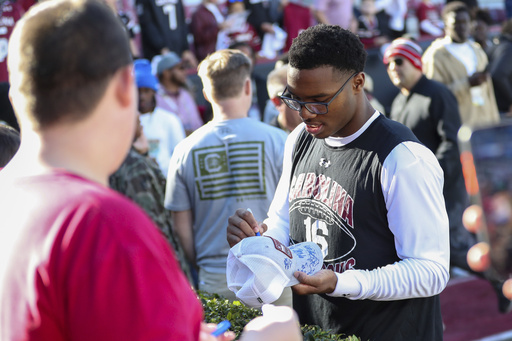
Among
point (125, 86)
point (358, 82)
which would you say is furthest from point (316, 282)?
point (125, 86)

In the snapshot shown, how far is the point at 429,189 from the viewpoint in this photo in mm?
2299

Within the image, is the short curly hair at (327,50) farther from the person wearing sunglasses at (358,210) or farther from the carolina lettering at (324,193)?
the carolina lettering at (324,193)

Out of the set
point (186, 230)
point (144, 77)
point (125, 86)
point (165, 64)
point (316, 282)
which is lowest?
point (165, 64)

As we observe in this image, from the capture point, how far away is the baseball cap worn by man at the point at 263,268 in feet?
7.00

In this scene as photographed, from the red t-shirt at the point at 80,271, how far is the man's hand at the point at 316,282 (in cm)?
104

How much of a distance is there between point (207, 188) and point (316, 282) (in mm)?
1845

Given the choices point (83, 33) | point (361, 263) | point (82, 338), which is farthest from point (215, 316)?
point (83, 33)

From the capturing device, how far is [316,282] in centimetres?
218

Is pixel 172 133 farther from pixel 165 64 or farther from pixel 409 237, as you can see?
pixel 409 237

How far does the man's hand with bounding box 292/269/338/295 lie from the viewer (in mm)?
2166

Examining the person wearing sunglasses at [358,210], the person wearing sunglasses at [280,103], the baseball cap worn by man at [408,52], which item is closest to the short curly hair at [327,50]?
the person wearing sunglasses at [358,210]

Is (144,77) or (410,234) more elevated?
(410,234)

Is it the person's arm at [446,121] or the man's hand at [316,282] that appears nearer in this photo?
the man's hand at [316,282]

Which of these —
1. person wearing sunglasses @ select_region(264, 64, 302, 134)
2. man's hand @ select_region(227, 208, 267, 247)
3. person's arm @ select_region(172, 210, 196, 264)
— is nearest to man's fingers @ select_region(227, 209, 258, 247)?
man's hand @ select_region(227, 208, 267, 247)
